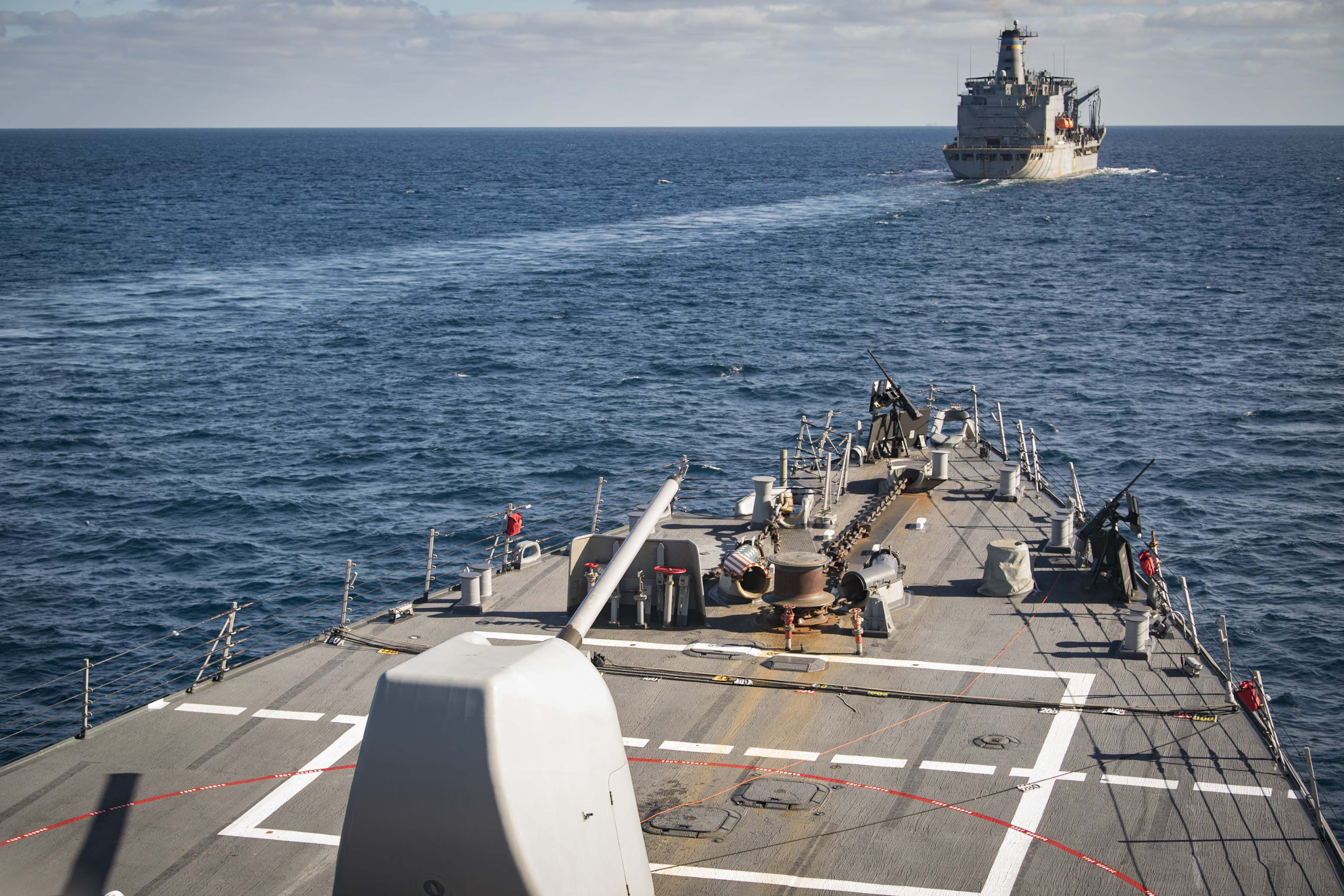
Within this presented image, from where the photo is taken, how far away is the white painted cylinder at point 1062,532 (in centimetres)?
2394

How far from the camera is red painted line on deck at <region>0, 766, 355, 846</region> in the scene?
14.4 metres

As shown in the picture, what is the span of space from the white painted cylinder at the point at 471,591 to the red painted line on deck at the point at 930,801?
6.54 meters

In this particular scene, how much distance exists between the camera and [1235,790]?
1534cm

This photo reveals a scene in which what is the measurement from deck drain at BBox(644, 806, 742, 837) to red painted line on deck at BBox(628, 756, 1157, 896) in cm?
115

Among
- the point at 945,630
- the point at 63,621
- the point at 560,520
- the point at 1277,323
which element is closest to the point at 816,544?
the point at 945,630

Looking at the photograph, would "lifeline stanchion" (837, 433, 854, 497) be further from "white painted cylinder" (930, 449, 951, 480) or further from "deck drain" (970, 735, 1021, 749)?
"deck drain" (970, 735, 1021, 749)

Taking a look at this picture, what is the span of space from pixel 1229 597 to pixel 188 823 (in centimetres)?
3147

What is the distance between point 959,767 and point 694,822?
3.98 meters

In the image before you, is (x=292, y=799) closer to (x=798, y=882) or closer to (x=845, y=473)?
(x=798, y=882)

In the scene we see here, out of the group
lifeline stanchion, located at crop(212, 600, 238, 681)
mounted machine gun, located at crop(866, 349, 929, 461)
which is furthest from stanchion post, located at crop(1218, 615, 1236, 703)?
lifeline stanchion, located at crop(212, 600, 238, 681)

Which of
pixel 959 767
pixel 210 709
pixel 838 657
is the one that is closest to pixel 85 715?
pixel 210 709

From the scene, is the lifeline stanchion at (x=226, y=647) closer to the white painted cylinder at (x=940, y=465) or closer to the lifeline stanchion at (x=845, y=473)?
the lifeline stanchion at (x=845, y=473)


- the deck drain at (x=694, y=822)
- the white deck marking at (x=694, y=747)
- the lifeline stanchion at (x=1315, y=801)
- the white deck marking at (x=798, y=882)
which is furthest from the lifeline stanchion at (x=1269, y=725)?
the deck drain at (x=694, y=822)

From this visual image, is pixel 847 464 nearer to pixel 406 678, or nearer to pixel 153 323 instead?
pixel 406 678
